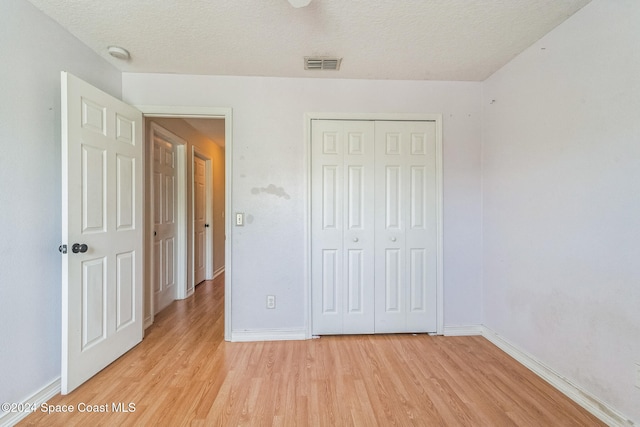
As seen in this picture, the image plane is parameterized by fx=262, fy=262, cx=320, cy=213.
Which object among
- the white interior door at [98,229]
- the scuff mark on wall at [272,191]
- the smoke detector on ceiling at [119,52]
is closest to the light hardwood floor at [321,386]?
the white interior door at [98,229]

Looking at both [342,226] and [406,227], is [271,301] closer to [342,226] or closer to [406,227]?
[342,226]

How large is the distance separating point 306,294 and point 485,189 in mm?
1889

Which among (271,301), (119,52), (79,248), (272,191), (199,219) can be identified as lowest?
(271,301)

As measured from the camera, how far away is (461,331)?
7.91 feet

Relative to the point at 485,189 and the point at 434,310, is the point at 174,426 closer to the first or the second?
the point at 434,310

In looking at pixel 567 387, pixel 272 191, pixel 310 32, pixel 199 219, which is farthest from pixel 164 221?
pixel 567 387

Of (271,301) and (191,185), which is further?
(191,185)

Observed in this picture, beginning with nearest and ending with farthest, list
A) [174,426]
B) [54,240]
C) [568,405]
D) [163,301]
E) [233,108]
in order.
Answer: [174,426] < [568,405] < [54,240] < [233,108] < [163,301]

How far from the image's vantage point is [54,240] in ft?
5.46

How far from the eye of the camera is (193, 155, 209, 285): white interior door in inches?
150

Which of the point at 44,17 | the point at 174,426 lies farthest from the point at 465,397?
the point at 44,17

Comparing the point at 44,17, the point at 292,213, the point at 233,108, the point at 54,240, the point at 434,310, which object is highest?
the point at 44,17

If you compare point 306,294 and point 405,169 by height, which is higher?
point 405,169

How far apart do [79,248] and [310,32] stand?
80.2 inches
